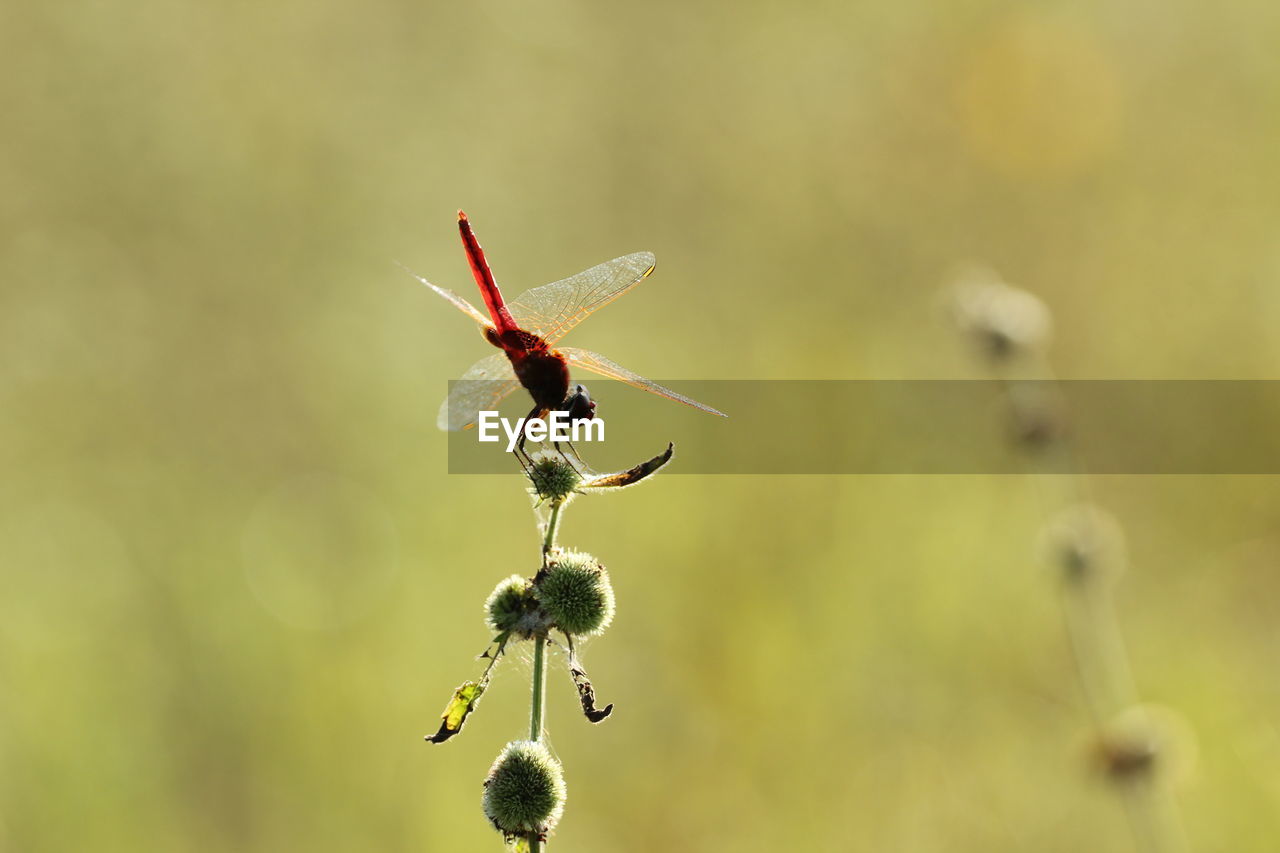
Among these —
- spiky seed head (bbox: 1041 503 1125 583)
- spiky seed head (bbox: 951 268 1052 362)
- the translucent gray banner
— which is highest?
the translucent gray banner

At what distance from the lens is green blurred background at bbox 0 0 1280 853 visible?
4641 mm

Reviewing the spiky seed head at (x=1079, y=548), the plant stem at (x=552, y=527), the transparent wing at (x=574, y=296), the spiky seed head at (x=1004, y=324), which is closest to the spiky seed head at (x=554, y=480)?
the plant stem at (x=552, y=527)

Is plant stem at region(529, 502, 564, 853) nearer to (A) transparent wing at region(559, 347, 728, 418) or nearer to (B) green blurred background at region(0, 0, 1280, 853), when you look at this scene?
(A) transparent wing at region(559, 347, 728, 418)

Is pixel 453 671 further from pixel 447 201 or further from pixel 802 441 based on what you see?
pixel 447 201

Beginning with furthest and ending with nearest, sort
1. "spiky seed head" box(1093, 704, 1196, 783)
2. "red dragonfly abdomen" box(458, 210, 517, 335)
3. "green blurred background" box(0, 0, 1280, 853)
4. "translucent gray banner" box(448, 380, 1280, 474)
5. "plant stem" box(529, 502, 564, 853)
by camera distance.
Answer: "translucent gray banner" box(448, 380, 1280, 474) → "green blurred background" box(0, 0, 1280, 853) → "spiky seed head" box(1093, 704, 1196, 783) → "red dragonfly abdomen" box(458, 210, 517, 335) → "plant stem" box(529, 502, 564, 853)

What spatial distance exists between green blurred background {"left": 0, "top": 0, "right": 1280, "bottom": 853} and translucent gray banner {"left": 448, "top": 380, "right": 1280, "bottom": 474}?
198mm

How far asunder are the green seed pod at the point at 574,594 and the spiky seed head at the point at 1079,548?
2.49 meters

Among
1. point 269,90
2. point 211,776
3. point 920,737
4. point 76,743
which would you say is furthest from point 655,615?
point 269,90

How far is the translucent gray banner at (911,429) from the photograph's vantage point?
6.59 m

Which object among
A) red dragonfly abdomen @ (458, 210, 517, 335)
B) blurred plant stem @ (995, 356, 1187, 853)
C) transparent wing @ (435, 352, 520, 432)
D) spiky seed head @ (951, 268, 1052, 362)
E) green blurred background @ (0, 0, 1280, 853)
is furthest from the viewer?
green blurred background @ (0, 0, 1280, 853)

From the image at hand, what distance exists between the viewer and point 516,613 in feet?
6.75

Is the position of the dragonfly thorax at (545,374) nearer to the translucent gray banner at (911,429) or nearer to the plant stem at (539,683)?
the plant stem at (539,683)

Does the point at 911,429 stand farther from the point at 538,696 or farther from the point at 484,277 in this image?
the point at 538,696

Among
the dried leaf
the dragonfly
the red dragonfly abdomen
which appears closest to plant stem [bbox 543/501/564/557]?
the dried leaf
